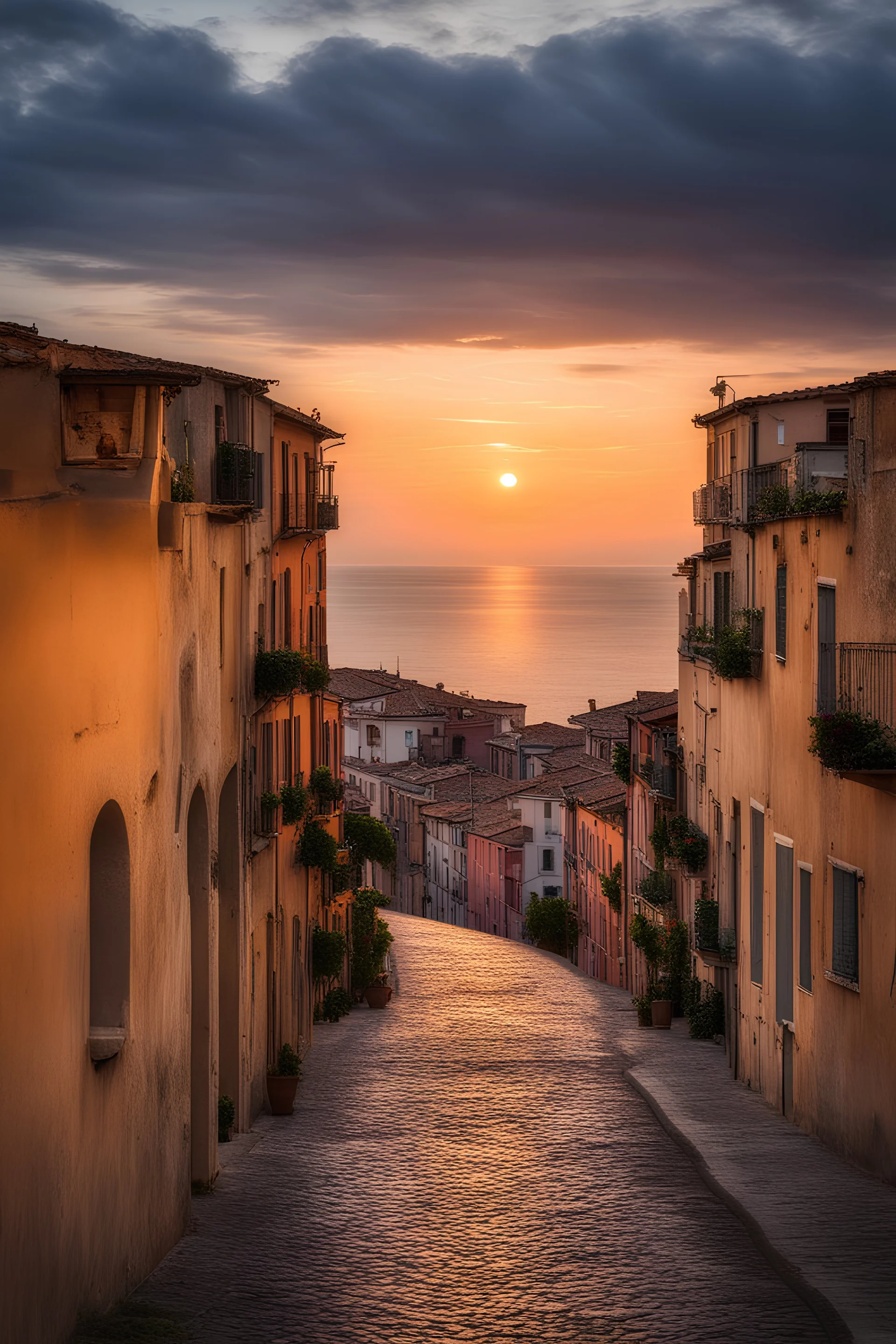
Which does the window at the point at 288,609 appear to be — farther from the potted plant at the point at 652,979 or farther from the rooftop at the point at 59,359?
the rooftop at the point at 59,359

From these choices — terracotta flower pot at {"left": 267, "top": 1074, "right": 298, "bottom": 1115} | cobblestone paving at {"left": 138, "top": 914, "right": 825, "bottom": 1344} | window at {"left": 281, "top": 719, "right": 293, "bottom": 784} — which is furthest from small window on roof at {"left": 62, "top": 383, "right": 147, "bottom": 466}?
window at {"left": 281, "top": 719, "right": 293, "bottom": 784}

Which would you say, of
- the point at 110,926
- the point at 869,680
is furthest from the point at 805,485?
the point at 110,926

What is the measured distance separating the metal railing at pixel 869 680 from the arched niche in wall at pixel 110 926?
8966 mm

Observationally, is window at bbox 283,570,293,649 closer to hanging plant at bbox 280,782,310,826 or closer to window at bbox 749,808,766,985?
hanging plant at bbox 280,782,310,826

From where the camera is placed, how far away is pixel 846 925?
757 inches

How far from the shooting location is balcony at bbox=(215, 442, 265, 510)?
2486cm

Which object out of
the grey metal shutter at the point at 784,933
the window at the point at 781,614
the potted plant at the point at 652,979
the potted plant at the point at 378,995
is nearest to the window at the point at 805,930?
the grey metal shutter at the point at 784,933

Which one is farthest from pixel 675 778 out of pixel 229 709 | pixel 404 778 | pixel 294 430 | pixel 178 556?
pixel 404 778

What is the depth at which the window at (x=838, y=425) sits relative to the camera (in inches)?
1253

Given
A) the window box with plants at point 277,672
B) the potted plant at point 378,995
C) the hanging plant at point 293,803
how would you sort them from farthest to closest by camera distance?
the potted plant at point 378,995, the hanging plant at point 293,803, the window box with plants at point 277,672

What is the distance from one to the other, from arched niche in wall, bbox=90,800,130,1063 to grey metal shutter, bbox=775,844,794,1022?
40.5 ft

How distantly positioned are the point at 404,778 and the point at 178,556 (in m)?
76.7

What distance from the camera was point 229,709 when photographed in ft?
69.2

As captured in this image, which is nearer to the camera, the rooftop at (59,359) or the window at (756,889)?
the rooftop at (59,359)
